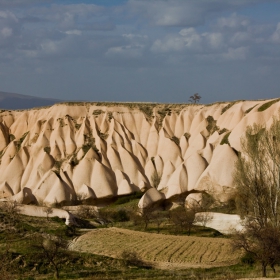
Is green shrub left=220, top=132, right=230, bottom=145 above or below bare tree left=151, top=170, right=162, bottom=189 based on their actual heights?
above

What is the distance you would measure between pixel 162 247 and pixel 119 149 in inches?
1293

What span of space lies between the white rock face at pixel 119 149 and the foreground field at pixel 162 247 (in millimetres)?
14447

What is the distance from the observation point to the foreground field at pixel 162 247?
30.4m

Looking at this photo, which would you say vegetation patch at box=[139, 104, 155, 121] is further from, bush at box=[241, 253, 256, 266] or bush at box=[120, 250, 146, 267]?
bush at box=[241, 253, 256, 266]

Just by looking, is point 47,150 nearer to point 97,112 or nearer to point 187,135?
point 97,112

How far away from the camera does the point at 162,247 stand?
1336 inches

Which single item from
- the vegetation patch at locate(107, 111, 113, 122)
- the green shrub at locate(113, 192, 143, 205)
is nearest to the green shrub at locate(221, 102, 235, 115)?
the vegetation patch at locate(107, 111, 113, 122)

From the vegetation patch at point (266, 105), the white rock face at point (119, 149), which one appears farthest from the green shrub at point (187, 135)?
the vegetation patch at point (266, 105)

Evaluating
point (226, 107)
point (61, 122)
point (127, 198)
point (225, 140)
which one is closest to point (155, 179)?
point (127, 198)

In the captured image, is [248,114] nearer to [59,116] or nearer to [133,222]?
[133,222]

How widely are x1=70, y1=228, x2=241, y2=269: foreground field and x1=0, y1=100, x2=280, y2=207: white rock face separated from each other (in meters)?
14.4

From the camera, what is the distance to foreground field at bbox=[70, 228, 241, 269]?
30.4 m

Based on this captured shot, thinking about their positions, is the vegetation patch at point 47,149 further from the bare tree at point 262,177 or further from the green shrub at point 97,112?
the bare tree at point 262,177

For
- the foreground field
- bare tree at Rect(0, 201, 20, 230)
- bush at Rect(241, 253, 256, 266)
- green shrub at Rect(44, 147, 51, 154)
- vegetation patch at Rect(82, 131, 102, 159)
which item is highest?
vegetation patch at Rect(82, 131, 102, 159)
